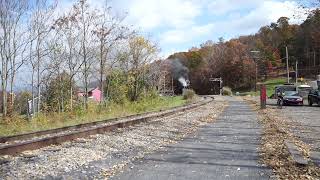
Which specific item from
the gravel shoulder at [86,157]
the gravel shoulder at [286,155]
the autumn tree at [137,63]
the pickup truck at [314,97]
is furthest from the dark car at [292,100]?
the gravel shoulder at [86,157]

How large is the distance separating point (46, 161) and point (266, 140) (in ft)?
25.6

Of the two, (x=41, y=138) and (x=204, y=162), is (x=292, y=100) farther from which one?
(x=204, y=162)

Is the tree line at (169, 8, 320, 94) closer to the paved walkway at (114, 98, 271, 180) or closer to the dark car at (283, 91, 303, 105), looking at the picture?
the dark car at (283, 91, 303, 105)

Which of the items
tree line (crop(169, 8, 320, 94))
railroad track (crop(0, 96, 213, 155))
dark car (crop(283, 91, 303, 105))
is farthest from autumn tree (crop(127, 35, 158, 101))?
tree line (crop(169, 8, 320, 94))

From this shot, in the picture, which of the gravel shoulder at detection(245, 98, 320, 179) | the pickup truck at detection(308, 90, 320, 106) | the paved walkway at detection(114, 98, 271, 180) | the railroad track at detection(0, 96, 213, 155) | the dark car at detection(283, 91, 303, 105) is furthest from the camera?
the dark car at detection(283, 91, 303, 105)

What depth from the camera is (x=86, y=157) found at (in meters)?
10.8

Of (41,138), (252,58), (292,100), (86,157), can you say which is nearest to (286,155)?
(86,157)

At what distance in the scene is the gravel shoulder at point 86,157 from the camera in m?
8.81

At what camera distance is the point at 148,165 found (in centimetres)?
1008

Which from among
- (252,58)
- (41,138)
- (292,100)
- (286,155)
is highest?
(252,58)

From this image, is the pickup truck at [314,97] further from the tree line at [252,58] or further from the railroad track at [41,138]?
the tree line at [252,58]

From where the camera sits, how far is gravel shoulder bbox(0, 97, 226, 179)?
8812 millimetres

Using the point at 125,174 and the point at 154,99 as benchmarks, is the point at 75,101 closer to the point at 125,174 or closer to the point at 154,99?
the point at 154,99

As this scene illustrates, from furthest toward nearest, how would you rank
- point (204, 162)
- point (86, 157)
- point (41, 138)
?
point (41, 138) → point (86, 157) → point (204, 162)
